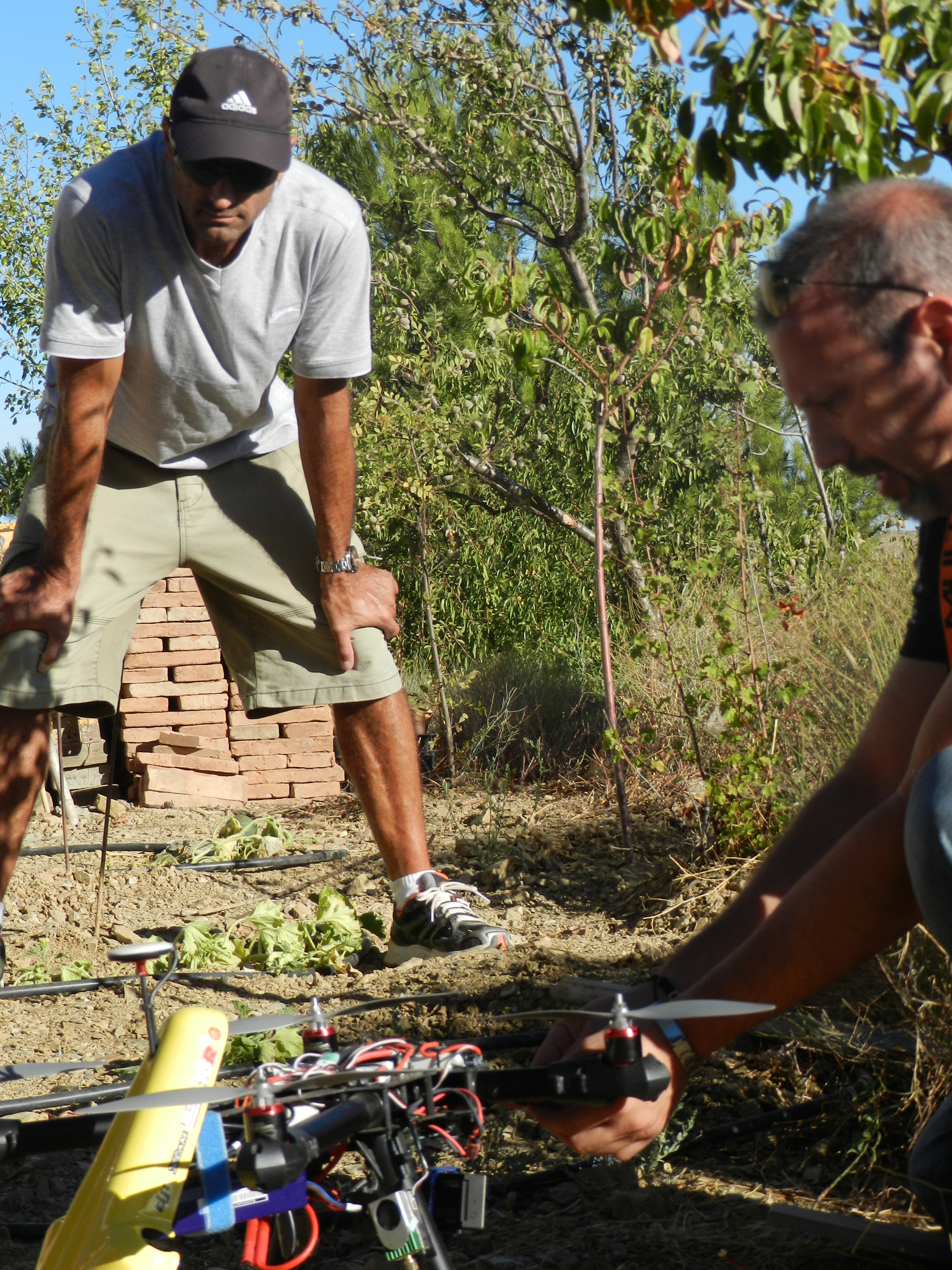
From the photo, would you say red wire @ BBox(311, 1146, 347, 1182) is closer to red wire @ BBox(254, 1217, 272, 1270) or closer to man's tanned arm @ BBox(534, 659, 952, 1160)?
red wire @ BBox(254, 1217, 272, 1270)

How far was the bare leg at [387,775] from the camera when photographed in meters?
3.34

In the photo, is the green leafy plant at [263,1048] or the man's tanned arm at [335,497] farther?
the man's tanned arm at [335,497]

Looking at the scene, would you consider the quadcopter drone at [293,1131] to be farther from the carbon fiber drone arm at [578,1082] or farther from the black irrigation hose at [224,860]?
the black irrigation hose at [224,860]

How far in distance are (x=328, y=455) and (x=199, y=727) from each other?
12.1 ft

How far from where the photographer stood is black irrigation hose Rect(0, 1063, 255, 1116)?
7.74 ft

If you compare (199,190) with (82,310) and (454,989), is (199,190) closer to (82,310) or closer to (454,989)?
(82,310)

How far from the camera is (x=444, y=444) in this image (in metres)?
7.61

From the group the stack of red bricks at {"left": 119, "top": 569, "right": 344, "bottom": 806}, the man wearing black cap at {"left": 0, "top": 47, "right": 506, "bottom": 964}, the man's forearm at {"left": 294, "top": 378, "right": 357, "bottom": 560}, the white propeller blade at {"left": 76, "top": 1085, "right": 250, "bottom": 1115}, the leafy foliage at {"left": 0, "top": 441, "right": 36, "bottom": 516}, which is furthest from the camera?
the leafy foliage at {"left": 0, "top": 441, "right": 36, "bottom": 516}

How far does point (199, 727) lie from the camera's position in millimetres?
6598

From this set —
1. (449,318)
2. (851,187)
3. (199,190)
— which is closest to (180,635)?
(199,190)

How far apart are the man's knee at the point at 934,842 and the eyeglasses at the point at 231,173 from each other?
6.81 ft

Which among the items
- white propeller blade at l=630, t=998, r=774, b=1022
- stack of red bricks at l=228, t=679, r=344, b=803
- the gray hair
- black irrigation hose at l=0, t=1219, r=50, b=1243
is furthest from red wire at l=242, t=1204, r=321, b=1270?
stack of red bricks at l=228, t=679, r=344, b=803

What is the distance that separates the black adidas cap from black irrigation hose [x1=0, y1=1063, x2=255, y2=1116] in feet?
6.39

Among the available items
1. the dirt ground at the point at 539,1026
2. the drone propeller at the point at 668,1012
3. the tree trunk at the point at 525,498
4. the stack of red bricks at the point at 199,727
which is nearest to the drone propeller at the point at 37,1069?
the dirt ground at the point at 539,1026
